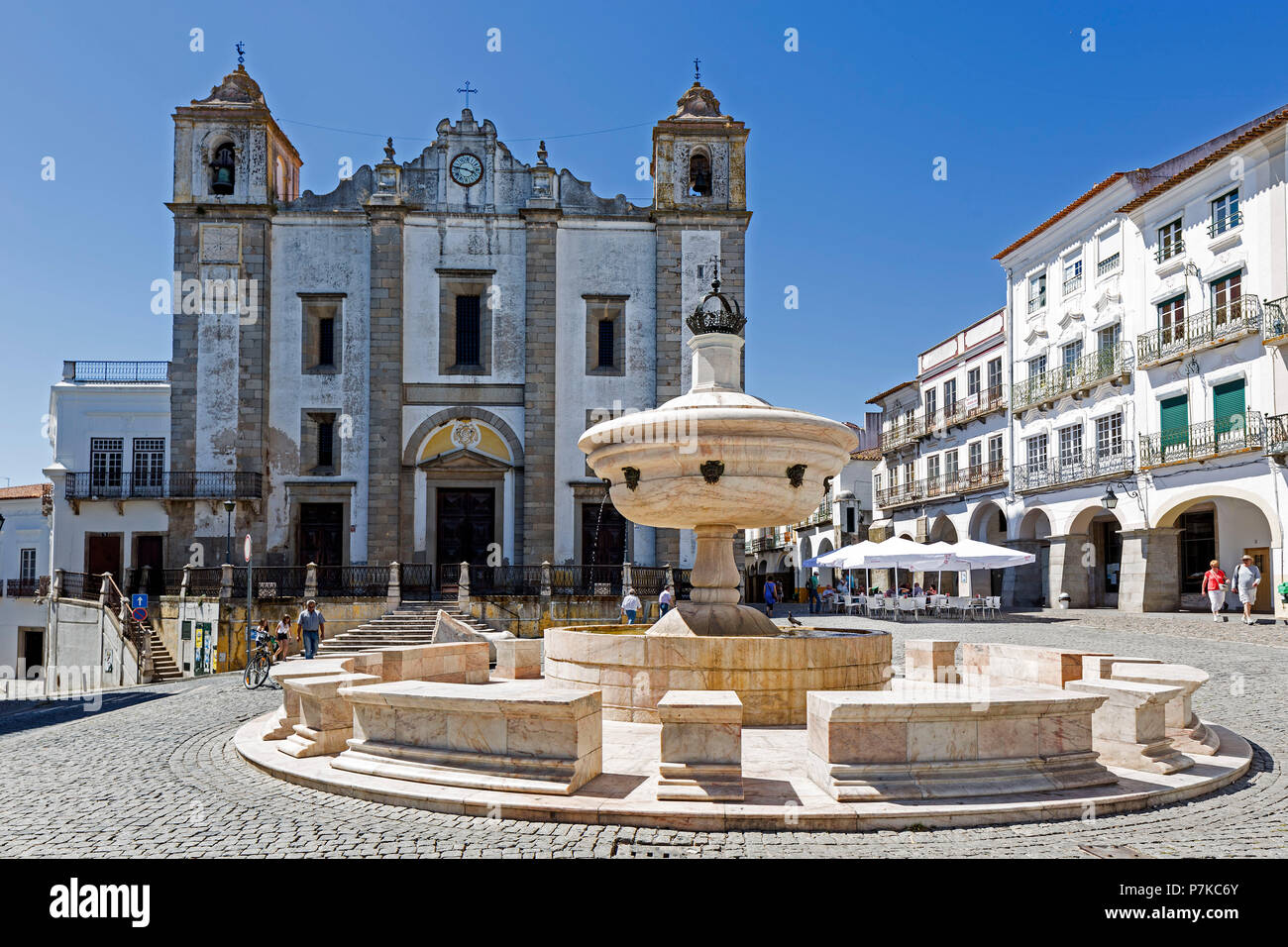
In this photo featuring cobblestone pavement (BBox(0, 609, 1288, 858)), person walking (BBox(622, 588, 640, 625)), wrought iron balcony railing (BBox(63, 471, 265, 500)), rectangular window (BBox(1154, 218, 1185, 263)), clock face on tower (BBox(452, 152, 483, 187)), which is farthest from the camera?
clock face on tower (BBox(452, 152, 483, 187))

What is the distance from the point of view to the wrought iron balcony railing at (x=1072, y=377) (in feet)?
92.0

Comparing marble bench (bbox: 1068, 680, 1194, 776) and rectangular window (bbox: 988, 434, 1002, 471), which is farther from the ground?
rectangular window (bbox: 988, 434, 1002, 471)

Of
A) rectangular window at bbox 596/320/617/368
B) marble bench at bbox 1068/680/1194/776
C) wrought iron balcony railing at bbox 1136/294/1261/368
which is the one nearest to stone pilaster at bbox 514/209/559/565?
rectangular window at bbox 596/320/617/368

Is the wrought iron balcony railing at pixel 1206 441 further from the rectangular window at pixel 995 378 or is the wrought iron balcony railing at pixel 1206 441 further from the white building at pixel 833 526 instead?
the white building at pixel 833 526

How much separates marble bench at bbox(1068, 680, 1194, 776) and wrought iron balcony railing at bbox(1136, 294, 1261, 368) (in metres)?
20.3

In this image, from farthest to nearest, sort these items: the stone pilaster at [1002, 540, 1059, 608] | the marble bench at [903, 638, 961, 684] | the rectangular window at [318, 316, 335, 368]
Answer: the stone pilaster at [1002, 540, 1059, 608]
the rectangular window at [318, 316, 335, 368]
the marble bench at [903, 638, 961, 684]

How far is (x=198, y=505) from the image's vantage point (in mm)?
27750

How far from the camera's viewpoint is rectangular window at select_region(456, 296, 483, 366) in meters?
29.2

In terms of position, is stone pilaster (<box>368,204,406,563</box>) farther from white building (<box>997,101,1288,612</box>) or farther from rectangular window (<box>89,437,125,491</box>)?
white building (<box>997,101,1288,612</box>)

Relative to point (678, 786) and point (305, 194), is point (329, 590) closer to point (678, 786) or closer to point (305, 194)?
point (305, 194)

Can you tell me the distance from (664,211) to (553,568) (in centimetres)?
1164

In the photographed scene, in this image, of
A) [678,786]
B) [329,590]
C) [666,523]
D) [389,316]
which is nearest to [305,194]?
[389,316]

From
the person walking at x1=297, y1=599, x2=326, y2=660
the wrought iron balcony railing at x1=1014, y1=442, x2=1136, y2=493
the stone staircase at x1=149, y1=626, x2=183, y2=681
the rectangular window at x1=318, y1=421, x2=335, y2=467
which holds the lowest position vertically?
the stone staircase at x1=149, y1=626, x2=183, y2=681

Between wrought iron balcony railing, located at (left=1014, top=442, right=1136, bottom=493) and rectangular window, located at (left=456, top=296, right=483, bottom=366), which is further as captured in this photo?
rectangular window, located at (left=456, top=296, right=483, bottom=366)
